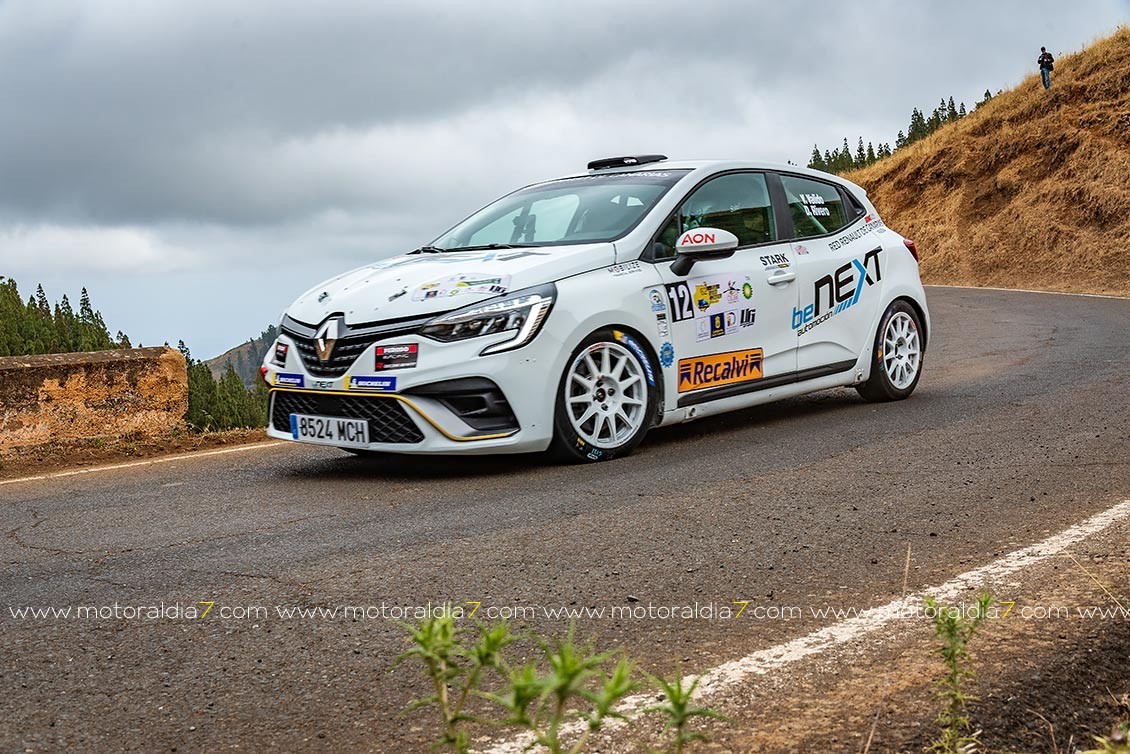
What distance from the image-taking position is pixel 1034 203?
129 feet

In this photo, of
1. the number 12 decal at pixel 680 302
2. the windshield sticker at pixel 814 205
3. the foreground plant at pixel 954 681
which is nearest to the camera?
the foreground plant at pixel 954 681

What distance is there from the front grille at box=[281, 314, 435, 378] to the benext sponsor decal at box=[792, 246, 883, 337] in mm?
2804

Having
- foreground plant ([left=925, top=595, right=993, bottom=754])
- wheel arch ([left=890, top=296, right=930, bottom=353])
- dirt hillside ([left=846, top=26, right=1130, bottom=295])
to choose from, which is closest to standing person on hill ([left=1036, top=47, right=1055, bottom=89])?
dirt hillside ([left=846, top=26, right=1130, bottom=295])

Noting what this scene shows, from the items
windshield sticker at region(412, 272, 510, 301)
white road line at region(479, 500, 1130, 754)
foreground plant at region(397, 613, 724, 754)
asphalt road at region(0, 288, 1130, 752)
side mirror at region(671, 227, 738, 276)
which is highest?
side mirror at region(671, 227, 738, 276)

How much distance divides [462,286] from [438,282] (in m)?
0.15

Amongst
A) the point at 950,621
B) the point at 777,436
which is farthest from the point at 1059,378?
the point at 950,621

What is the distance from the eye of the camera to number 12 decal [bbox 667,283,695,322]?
7160mm

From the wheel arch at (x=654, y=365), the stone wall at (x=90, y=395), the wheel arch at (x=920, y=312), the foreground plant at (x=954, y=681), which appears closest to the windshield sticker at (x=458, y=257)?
the wheel arch at (x=654, y=365)

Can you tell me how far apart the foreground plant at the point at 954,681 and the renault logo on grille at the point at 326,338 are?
4351 millimetres

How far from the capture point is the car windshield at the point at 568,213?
24.1ft

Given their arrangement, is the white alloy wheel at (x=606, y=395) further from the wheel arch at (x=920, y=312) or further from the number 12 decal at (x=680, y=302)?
the wheel arch at (x=920, y=312)

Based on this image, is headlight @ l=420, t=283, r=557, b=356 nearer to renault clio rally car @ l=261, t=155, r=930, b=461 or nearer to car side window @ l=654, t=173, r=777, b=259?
renault clio rally car @ l=261, t=155, r=930, b=461

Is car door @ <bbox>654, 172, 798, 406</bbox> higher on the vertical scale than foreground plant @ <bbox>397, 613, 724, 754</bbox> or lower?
higher

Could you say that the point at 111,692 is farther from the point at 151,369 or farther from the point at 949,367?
the point at 949,367
